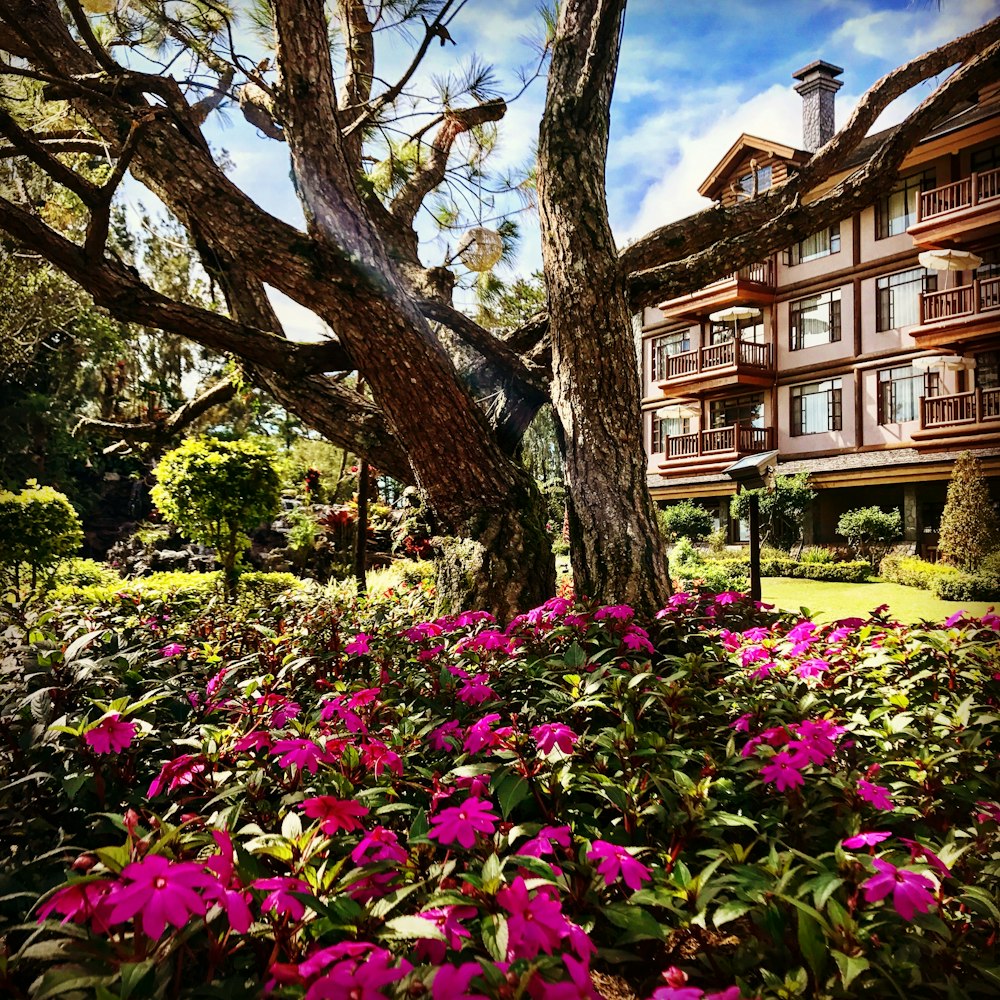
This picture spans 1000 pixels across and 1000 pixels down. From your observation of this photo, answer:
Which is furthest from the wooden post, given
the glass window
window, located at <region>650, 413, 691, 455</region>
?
window, located at <region>650, 413, 691, 455</region>

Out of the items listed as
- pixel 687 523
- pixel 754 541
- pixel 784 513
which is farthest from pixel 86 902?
pixel 687 523

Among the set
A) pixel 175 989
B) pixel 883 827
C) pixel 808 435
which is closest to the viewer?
pixel 175 989

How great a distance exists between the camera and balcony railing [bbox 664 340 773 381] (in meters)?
9.46

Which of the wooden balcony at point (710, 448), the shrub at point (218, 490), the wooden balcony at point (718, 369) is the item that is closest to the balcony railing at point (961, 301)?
the shrub at point (218, 490)

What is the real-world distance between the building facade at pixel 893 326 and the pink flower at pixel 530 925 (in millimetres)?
2449

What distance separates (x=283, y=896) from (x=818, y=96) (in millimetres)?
4047

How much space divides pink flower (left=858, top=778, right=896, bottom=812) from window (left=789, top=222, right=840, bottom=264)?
6001 millimetres

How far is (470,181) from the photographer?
4.54m

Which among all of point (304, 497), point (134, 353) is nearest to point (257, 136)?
point (304, 497)

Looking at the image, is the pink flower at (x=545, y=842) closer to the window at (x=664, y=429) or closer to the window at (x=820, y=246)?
the window at (x=820, y=246)

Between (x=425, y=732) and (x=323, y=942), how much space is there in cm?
45

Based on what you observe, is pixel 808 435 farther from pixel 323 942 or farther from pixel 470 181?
pixel 323 942

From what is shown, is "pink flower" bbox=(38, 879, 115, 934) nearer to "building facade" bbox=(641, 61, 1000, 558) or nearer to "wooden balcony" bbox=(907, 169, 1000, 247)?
"building facade" bbox=(641, 61, 1000, 558)

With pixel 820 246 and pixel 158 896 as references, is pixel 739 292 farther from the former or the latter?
pixel 158 896
